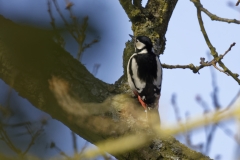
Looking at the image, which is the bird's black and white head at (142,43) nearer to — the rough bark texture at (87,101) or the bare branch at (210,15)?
the bare branch at (210,15)

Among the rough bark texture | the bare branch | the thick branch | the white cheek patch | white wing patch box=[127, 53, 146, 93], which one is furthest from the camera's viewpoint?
the white cheek patch

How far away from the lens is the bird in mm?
2781

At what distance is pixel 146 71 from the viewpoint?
10.2 feet

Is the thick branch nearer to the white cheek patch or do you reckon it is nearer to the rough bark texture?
the rough bark texture

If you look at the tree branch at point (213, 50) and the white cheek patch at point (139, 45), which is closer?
the tree branch at point (213, 50)

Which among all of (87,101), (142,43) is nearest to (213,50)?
(142,43)

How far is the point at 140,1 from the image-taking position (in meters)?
2.76

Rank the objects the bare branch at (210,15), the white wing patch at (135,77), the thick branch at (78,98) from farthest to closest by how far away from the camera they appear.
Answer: the white wing patch at (135,77)
the bare branch at (210,15)
the thick branch at (78,98)

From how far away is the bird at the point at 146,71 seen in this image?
2781 millimetres

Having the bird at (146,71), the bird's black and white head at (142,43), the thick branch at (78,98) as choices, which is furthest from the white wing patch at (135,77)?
the thick branch at (78,98)

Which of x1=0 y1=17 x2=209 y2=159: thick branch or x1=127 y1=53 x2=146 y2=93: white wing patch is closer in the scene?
x1=0 y1=17 x2=209 y2=159: thick branch

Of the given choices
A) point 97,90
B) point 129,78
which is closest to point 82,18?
point 97,90

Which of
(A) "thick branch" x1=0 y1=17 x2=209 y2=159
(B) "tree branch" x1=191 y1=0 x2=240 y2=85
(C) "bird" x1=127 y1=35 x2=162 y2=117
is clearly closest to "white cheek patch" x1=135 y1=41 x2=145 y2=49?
(C) "bird" x1=127 y1=35 x2=162 y2=117

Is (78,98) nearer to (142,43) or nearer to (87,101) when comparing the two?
(87,101)
